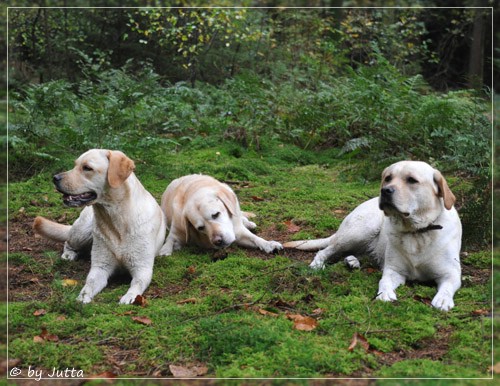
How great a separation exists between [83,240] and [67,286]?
2.72 ft

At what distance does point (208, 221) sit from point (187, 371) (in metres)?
2.69

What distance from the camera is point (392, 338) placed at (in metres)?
3.99

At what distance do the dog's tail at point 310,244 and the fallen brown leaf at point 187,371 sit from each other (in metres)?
2.71

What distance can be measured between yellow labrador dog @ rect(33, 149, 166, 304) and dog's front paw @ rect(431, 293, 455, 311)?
2.36 meters

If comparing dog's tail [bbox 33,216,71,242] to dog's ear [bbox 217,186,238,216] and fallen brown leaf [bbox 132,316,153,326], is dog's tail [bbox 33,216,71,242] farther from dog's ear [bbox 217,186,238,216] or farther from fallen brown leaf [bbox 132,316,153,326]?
fallen brown leaf [bbox 132,316,153,326]

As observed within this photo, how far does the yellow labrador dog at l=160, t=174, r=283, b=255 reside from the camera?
611 cm

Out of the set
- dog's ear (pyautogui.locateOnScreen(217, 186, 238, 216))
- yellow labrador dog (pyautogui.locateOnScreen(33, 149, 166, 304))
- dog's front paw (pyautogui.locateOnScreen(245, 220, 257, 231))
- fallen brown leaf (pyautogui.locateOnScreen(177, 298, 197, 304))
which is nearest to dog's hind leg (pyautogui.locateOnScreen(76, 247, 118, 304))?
yellow labrador dog (pyautogui.locateOnScreen(33, 149, 166, 304))

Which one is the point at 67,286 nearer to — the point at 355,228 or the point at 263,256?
the point at 263,256

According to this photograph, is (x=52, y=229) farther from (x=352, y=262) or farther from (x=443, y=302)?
(x=443, y=302)

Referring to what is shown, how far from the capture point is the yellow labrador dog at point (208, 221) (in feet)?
20.0

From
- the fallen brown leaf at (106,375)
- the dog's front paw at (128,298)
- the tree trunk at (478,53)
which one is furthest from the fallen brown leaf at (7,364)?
the tree trunk at (478,53)

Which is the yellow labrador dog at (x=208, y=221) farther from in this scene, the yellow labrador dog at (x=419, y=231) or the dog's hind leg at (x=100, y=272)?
the yellow labrador dog at (x=419, y=231)

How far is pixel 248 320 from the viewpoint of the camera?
163 inches

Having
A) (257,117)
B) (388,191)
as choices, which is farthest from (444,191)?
(257,117)
